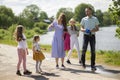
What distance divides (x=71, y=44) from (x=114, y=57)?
2539mm

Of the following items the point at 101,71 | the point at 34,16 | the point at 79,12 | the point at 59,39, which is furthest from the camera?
the point at 34,16

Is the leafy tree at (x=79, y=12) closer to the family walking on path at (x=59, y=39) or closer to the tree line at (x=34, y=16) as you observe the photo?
the tree line at (x=34, y=16)

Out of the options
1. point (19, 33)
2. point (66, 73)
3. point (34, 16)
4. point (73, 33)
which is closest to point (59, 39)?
point (73, 33)

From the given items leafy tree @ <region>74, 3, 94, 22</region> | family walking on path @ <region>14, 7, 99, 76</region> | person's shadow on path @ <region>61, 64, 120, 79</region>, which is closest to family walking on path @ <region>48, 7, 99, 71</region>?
family walking on path @ <region>14, 7, 99, 76</region>

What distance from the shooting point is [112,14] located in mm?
14641

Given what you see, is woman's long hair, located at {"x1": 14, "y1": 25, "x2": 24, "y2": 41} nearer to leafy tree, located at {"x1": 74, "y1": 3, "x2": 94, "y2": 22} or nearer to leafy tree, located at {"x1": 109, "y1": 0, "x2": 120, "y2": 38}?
leafy tree, located at {"x1": 109, "y1": 0, "x2": 120, "y2": 38}

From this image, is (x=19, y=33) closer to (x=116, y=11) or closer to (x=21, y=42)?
(x=21, y=42)

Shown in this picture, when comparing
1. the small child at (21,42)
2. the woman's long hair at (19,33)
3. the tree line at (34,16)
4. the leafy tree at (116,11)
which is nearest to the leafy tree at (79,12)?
the tree line at (34,16)

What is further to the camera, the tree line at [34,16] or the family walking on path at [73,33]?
the tree line at [34,16]

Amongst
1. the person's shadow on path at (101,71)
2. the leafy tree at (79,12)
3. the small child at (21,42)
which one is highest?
the leafy tree at (79,12)

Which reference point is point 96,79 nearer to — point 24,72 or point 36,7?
point 24,72

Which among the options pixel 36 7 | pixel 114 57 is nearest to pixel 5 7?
pixel 36 7

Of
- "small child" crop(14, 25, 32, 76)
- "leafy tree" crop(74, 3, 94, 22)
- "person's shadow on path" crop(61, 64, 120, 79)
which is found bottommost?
"person's shadow on path" crop(61, 64, 120, 79)

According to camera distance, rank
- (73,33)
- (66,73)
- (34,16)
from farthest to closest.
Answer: (34,16)
(73,33)
(66,73)
